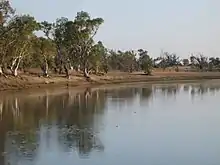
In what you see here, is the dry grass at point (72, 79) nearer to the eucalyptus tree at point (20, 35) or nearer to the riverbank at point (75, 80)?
the riverbank at point (75, 80)

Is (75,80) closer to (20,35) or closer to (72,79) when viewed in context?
(72,79)

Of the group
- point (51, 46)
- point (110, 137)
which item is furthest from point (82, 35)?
point (110, 137)

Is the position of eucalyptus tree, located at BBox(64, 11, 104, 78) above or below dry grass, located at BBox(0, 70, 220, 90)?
above

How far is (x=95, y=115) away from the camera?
27375mm

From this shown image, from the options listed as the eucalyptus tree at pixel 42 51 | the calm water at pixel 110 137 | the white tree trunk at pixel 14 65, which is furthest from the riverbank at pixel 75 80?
the calm water at pixel 110 137

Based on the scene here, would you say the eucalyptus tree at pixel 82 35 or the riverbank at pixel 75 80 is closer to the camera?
the riverbank at pixel 75 80

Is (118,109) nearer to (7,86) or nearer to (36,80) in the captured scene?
(7,86)

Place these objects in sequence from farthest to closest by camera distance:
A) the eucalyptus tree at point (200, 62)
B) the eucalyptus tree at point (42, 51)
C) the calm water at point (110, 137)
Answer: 1. the eucalyptus tree at point (200, 62)
2. the eucalyptus tree at point (42, 51)
3. the calm water at point (110, 137)

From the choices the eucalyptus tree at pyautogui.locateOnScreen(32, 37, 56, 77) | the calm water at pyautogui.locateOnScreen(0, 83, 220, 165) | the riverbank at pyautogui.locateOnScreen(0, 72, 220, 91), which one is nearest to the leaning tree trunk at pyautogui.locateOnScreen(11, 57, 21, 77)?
the riverbank at pyautogui.locateOnScreen(0, 72, 220, 91)

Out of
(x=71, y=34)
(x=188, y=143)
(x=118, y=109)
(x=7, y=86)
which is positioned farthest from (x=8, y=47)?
(x=188, y=143)

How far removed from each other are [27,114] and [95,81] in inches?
1818

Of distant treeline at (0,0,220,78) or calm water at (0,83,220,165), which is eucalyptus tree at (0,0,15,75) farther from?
calm water at (0,83,220,165)

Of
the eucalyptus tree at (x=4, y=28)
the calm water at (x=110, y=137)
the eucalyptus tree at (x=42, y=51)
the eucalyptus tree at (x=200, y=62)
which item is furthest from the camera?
the eucalyptus tree at (x=200, y=62)

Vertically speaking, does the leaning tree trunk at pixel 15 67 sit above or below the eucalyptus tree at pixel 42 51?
below
